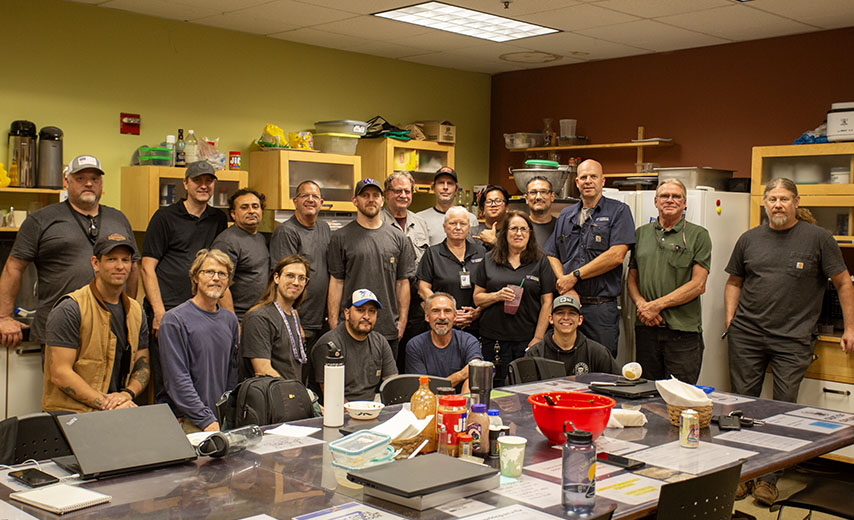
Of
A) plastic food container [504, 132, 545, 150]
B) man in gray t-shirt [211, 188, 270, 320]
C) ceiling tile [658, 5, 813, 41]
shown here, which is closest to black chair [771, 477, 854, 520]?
man in gray t-shirt [211, 188, 270, 320]

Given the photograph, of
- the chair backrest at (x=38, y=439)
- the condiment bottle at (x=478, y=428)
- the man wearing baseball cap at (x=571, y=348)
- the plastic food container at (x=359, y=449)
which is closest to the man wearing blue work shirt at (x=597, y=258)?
the man wearing baseball cap at (x=571, y=348)

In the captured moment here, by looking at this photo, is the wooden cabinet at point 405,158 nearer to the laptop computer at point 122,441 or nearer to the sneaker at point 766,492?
the sneaker at point 766,492

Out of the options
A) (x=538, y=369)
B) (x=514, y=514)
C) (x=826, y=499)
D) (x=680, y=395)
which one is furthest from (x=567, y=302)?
(x=514, y=514)

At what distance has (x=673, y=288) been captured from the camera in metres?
5.29

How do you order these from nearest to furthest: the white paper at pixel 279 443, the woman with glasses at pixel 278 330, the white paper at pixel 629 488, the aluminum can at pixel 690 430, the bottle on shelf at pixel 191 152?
the white paper at pixel 629 488
the white paper at pixel 279 443
the aluminum can at pixel 690 430
the woman with glasses at pixel 278 330
the bottle on shelf at pixel 191 152

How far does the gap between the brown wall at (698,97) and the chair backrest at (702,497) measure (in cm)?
479

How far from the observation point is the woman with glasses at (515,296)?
508 cm

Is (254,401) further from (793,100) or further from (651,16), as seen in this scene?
(793,100)

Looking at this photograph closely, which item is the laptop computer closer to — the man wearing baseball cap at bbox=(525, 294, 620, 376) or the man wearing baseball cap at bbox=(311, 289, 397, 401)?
the man wearing baseball cap at bbox=(311, 289, 397, 401)

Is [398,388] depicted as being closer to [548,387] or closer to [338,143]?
[548,387]

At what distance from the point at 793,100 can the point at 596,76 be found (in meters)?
1.82

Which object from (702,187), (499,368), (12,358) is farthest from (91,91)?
(702,187)

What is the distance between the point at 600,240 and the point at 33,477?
3796 mm

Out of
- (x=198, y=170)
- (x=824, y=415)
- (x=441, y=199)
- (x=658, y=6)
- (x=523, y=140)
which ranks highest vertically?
(x=658, y=6)
